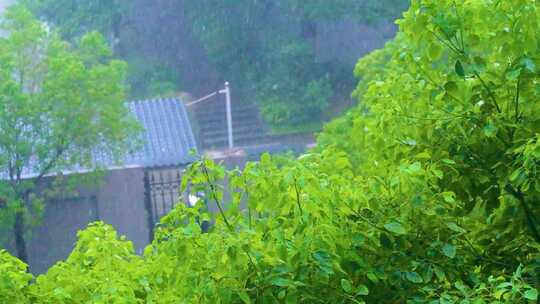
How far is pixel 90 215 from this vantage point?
332 inches

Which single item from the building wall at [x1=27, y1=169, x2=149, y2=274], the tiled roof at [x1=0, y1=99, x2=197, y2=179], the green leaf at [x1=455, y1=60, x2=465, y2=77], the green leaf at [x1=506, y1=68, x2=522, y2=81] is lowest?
the building wall at [x1=27, y1=169, x2=149, y2=274]

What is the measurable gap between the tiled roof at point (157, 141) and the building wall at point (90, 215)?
7.4 inches

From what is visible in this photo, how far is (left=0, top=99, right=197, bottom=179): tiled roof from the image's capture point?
8.38 metres

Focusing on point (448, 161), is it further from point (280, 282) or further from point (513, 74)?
point (280, 282)

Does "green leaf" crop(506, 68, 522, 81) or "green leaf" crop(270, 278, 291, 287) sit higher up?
"green leaf" crop(506, 68, 522, 81)

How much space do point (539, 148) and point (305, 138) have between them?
12467 mm

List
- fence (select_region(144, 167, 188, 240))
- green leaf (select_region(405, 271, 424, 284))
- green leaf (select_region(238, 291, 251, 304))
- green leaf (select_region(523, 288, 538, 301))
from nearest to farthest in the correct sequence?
green leaf (select_region(523, 288, 538, 301))
green leaf (select_region(238, 291, 251, 304))
green leaf (select_region(405, 271, 424, 284))
fence (select_region(144, 167, 188, 240))

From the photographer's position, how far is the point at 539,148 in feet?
5.52

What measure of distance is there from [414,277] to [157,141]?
7701mm

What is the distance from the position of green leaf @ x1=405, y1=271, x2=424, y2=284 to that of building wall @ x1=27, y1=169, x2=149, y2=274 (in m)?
6.63

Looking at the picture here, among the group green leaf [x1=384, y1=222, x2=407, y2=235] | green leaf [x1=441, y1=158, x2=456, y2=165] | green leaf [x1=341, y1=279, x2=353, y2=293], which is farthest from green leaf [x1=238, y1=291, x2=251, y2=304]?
green leaf [x1=441, y1=158, x2=456, y2=165]

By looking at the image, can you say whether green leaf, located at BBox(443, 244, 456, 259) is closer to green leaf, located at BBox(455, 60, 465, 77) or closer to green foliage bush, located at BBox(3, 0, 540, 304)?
green foliage bush, located at BBox(3, 0, 540, 304)

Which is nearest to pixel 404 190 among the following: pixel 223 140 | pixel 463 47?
pixel 463 47

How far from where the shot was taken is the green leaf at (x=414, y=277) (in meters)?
1.72
